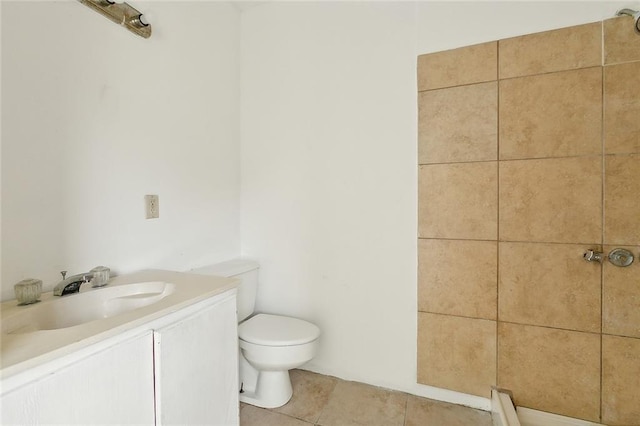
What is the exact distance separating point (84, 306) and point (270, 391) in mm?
955

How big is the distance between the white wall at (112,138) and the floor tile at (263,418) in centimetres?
81

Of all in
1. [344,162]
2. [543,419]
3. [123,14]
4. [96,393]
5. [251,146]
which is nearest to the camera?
[96,393]

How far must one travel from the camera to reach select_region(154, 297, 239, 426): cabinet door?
0.82 meters

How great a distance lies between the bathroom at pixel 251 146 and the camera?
3.17 ft

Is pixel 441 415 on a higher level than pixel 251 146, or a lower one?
lower

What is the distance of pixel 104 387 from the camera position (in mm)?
678

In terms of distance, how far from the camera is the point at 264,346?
4.36ft

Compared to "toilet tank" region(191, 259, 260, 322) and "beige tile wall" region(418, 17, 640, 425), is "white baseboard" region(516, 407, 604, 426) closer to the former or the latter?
"beige tile wall" region(418, 17, 640, 425)

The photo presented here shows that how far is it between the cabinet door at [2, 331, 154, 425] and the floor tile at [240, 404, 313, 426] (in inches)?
28.1

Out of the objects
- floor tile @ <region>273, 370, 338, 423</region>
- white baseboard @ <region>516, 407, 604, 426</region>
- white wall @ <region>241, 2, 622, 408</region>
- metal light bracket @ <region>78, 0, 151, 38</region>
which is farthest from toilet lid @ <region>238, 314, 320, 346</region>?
metal light bracket @ <region>78, 0, 151, 38</region>

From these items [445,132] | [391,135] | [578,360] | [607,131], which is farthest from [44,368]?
[607,131]

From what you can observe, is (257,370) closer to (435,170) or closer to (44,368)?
(44,368)

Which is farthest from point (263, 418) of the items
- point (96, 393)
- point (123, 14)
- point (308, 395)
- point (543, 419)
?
point (123, 14)

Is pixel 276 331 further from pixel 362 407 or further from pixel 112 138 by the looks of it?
pixel 112 138
